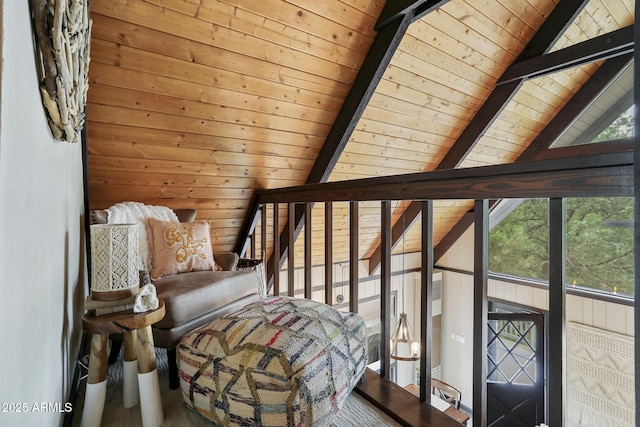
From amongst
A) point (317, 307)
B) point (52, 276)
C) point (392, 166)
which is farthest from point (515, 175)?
point (392, 166)

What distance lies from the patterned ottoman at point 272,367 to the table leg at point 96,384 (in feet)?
0.87

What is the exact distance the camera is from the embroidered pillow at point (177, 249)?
6.27 feet

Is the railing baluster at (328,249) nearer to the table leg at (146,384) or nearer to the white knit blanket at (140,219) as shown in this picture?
the table leg at (146,384)

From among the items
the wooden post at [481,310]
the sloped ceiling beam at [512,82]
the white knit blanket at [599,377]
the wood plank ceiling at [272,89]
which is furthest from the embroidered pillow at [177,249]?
the white knit blanket at [599,377]

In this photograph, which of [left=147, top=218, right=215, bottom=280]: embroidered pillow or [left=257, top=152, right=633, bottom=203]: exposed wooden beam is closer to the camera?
[left=257, top=152, right=633, bottom=203]: exposed wooden beam

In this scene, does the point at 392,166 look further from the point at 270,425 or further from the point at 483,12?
the point at 270,425

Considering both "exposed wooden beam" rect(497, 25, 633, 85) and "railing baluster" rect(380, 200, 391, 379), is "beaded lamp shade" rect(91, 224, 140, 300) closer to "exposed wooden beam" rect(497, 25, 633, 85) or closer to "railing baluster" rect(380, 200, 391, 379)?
"railing baluster" rect(380, 200, 391, 379)

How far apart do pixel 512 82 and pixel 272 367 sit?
3286mm

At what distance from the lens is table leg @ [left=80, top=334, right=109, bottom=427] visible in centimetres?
109

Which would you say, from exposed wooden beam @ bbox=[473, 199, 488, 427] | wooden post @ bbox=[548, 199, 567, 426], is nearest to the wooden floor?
exposed wooden beam @ bbox=[473, 199, 488, 427]

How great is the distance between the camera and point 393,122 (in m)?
2.92

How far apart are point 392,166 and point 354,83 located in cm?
127

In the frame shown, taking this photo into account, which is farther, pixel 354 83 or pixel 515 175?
pixel 354 83

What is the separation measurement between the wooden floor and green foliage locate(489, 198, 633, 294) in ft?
7.86
